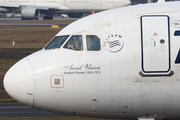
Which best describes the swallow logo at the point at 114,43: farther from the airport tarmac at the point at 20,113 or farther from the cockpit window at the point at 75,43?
the airport tarmac at the point at 20,113

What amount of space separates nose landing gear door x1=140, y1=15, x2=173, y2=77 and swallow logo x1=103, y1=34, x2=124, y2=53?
59 centimetres

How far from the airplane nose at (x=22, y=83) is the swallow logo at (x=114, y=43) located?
211 cm

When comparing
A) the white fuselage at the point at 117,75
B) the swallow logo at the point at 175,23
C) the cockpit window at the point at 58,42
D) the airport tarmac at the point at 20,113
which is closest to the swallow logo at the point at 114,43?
the white fuselage at the point at 117,75

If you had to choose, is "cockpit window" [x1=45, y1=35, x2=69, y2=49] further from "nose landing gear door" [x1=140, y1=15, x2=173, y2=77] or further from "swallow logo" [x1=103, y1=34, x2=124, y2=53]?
"nose landing gear door" [x1=140, y1=15, x2=173, y2=77]

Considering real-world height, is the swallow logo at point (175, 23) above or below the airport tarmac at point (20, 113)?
above

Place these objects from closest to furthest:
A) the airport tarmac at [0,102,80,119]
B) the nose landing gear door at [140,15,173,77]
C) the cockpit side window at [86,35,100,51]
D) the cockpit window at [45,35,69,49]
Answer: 1. the nose landing gear door at [140,15,173,77]
2. the cockpit side window at [86,35,100,51]
3. the cockpit window at [45,35,69,49]
4. the airport tarmac at [0,102,80,119]

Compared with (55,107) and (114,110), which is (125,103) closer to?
(114,110)

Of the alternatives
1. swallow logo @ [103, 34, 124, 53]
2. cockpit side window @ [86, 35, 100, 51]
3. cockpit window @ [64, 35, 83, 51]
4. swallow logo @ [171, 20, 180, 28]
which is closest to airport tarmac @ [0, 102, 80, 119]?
cockpit window @ [64, 35, 83, 51]

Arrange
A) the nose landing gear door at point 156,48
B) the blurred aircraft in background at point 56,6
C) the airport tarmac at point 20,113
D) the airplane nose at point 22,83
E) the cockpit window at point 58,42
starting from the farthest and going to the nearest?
the blurred aircraft in background at point 56,6 → the airport tarmac at point 20,113 → the cockpit window at point 58,42 → the airplane nose at point 22,83 → the nose landing gear door at point 156,48

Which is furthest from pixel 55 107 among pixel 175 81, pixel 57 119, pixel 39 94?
pixel 57 119

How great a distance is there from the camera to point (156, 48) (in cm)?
780

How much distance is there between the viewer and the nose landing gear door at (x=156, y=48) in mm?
7738

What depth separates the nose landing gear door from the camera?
7.74 m

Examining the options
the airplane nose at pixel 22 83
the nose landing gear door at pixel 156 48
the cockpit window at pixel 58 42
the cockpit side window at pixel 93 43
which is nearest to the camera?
the nose landing gear door at pixel 156 48
